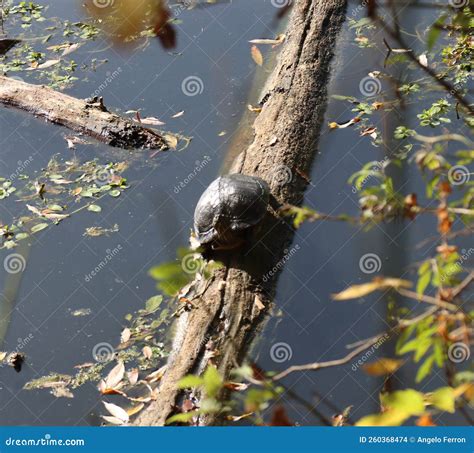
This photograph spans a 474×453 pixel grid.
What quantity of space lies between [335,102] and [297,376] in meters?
2.99

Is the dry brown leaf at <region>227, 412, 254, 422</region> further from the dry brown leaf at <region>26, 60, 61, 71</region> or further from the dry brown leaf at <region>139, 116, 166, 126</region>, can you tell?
the dry brown leaf at <region>26, 60, 61, 71</region>

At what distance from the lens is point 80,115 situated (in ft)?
20.2

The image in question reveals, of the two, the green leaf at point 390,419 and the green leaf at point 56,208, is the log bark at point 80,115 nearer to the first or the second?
the green leaf at point 56,208

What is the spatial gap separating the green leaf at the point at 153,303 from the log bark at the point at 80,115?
1.71 metres

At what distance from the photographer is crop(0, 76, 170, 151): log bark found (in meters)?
5.95

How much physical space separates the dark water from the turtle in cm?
38

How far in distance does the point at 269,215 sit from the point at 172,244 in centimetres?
79

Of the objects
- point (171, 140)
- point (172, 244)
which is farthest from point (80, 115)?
point (172, 244)

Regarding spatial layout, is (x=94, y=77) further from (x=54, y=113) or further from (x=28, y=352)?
(x=28, y=352)

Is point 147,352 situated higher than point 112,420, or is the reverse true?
point 147,352

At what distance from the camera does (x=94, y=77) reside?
706 cm

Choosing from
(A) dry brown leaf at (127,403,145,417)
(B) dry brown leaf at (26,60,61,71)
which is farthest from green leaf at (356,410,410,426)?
(B) dry brown leaf at (26,60,61,71)

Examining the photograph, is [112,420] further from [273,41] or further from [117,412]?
[273,41]

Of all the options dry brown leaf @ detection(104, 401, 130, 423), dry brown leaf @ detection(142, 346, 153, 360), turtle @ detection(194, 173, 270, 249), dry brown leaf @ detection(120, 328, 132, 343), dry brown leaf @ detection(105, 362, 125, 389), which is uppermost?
turtle @ detection(194, 173, 270, 249)
